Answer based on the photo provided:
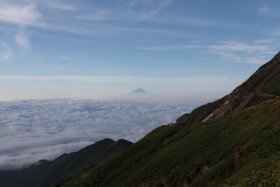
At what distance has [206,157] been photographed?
93812 millimetres

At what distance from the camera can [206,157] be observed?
9381 centimetres

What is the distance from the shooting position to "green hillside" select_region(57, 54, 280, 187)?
7104 cm

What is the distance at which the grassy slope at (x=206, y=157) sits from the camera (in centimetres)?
7100

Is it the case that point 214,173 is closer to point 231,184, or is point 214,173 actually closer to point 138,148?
point 231,184

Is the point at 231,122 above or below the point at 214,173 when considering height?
above

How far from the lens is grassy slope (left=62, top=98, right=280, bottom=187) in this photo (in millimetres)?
71000

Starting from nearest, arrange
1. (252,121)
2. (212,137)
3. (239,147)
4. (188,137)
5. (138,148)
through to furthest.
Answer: (239,147) → (252,121) → (212,137) → (188,137) → (138,148)

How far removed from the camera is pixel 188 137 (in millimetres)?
120688

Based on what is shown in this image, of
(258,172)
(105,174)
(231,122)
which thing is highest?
(231,122)

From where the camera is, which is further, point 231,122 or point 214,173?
point 231,122

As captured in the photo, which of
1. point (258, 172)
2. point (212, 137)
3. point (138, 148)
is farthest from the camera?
point (138, 148)

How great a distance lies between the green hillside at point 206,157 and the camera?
71.0m

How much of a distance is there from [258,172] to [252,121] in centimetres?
3879

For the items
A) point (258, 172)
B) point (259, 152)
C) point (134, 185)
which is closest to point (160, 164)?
point (134, 185)
